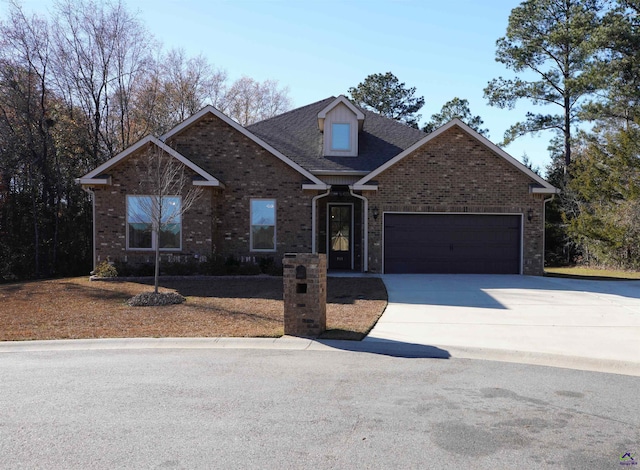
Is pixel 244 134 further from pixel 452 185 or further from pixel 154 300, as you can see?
pixel 154 300

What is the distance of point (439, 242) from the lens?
57.7ft

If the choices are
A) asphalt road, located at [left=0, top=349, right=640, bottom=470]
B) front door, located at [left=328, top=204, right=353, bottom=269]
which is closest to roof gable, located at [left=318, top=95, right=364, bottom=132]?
front door, located at [left=328, top=204, right=353, bottom=269]

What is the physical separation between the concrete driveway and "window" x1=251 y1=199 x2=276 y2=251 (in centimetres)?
444

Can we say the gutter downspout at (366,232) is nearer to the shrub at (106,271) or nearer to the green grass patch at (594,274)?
the green grass patch at (594,274)

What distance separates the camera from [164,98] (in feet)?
99.5

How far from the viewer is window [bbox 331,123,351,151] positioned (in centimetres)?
1936

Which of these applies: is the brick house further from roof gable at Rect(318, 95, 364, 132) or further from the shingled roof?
roof gable at Rect(318, 95, 364, 132)

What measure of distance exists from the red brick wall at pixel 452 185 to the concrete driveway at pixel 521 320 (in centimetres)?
281

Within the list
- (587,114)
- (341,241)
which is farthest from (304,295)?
(587,114)

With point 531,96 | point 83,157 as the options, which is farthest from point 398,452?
point 531,96

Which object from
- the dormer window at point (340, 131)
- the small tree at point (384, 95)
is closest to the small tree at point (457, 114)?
the small tree at point (384, 95)

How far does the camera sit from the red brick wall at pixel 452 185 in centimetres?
1736

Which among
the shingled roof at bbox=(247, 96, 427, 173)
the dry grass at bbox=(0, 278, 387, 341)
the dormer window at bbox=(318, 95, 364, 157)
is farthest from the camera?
the dormer window at bbox=(318, 95, 364, 157)

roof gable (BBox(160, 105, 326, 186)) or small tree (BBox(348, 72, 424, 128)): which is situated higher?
small tree (BBox(348, 72, 424, 128))
